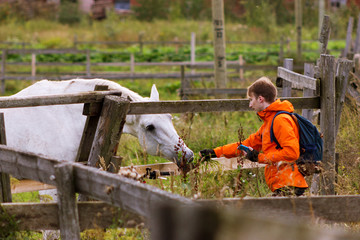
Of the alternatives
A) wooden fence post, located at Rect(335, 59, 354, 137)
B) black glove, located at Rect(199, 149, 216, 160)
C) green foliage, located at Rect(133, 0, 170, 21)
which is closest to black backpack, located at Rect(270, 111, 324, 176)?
black glove, located at Rect(199, 149, 216, 160)

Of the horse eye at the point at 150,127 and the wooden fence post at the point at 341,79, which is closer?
the wooden fence post at the point at 341,79

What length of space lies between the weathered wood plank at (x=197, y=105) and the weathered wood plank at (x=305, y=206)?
189 cm

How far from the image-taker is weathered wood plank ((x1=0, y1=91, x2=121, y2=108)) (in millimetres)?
4051

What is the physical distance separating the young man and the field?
178mm

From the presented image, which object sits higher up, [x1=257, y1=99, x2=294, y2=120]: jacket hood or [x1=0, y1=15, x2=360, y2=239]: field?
[x1=257, y1=99, x2=294, y2=120]: jacket hood

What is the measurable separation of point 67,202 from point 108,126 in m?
1.54

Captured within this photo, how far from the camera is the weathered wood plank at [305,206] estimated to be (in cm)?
299

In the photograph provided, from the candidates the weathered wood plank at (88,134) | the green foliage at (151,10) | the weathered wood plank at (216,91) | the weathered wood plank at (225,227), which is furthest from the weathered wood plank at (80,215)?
the green foliage at (151,10)

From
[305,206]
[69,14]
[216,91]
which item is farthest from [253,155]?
[69,14]

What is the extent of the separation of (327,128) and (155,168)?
160cm

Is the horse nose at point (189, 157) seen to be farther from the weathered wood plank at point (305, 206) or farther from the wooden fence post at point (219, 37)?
the wooden fence post at point (219, 37)

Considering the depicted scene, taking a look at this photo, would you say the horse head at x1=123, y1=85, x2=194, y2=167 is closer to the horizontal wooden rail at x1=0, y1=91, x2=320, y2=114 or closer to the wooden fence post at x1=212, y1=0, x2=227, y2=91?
the horizontal wooden rail at x1=0, y1=91, x2=320, y2=114

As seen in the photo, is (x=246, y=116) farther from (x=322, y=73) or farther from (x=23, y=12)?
(x=23, y=12)

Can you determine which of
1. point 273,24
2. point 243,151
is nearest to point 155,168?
point 243,151
